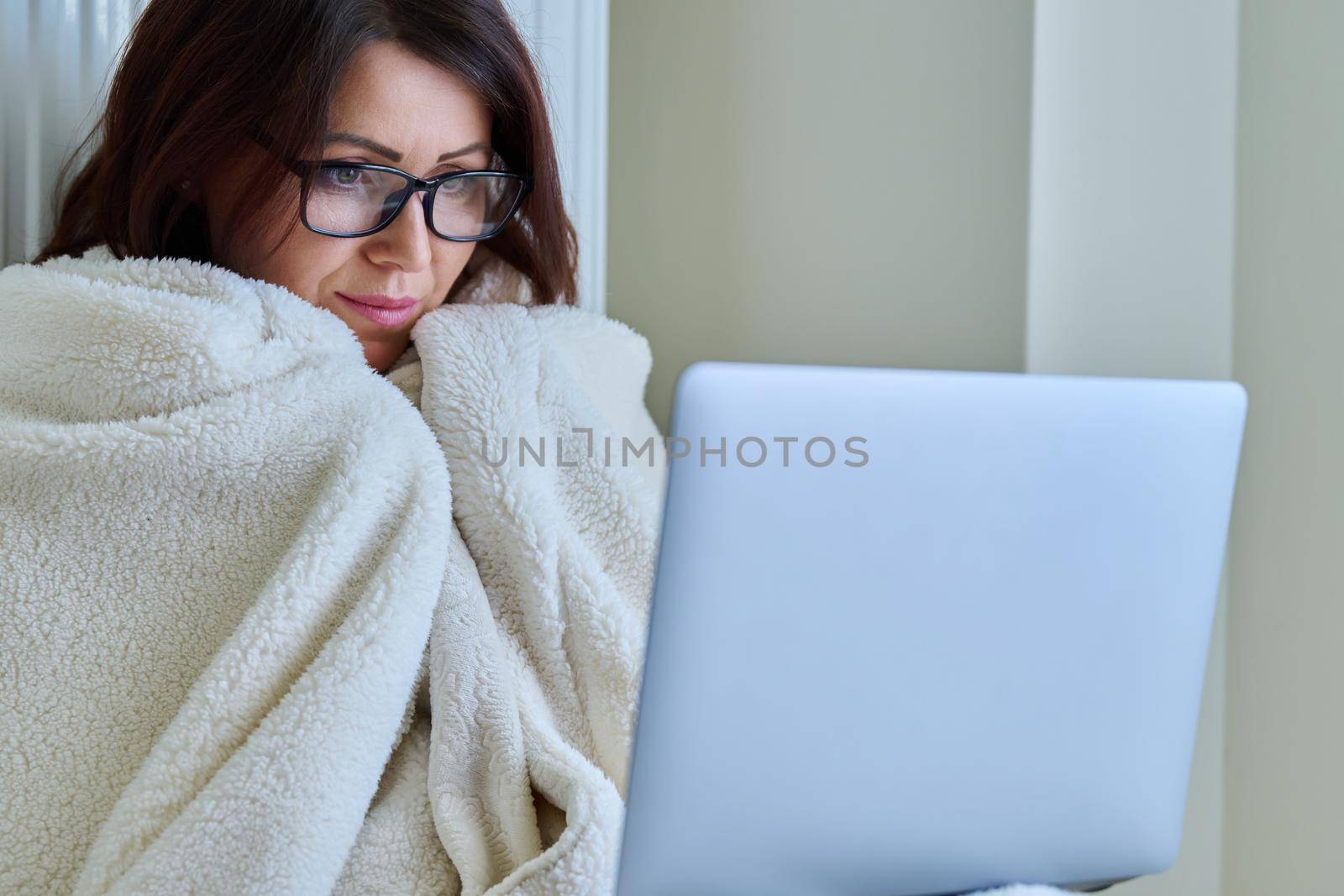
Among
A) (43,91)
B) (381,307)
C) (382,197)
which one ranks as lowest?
(381,307)

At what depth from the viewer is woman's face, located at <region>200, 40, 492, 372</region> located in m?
0.95

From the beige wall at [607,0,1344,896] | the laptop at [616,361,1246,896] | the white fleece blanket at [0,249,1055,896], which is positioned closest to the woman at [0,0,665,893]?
the white fleece blanket at [0,249,1055,896]

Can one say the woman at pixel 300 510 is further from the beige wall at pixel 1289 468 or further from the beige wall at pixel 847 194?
the beige wall at pixel 1289 468

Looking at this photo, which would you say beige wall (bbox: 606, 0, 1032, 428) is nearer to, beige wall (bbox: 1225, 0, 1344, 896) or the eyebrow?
beige wall (bbox: 1225, 0, 1344, 896)

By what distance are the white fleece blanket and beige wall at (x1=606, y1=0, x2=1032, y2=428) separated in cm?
67

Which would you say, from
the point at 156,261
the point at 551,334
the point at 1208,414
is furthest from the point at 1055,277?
the point at 156,261

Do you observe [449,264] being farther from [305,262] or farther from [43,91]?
[43,91]

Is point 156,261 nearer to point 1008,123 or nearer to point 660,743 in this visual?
point 660,743

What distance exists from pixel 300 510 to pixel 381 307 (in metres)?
0.29

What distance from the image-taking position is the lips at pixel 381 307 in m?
1.02

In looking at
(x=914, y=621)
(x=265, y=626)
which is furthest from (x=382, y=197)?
(x=914, y=621)

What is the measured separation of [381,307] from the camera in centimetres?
103

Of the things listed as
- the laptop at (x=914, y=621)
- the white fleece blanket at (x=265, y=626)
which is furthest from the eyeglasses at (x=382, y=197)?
the laptop at (x=914, y=621)

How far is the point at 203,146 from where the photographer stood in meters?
0.93
